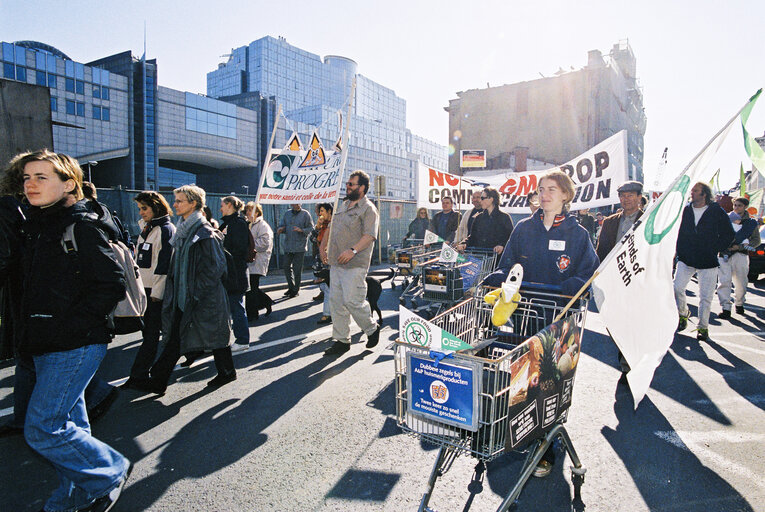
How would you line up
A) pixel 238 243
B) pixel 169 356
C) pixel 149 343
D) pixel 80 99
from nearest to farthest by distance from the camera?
pixel 169 356
pixel 149 343
pixel 238 243
pixel 80 99

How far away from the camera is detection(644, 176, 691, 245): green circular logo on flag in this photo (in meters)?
2.70

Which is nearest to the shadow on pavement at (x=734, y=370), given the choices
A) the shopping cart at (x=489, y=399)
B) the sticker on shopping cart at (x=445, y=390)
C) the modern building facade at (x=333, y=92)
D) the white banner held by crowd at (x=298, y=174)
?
the shopping cart at (x=489, y=399)

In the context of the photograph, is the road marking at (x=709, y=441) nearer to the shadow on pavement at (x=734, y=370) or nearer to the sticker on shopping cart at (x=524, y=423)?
the shadow on pavement at (x=734, y=370)

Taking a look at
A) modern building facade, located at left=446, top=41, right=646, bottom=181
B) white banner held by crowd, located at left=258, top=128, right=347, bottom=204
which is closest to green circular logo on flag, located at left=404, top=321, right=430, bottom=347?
white banner held by crowd, located at left=258, top=128, right=347, bottom=204

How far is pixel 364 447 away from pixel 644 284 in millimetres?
2250

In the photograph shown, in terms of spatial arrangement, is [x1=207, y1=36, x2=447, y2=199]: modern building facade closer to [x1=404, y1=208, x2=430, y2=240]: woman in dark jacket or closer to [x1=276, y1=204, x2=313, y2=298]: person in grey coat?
[x1=404, y1=208, x2=430, y2=240]: woman in dark jacket

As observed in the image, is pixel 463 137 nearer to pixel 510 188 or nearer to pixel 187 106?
pixel 187 106

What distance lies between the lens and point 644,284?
2.71 m

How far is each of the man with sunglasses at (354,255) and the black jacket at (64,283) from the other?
3.22 metres

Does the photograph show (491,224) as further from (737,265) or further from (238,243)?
(737,265)

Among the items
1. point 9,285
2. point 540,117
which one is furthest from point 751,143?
point 540,117

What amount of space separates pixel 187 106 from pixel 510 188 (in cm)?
4111

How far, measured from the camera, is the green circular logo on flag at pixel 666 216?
2.70 meters

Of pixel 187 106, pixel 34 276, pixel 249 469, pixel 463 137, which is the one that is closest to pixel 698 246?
pixel 249 469
